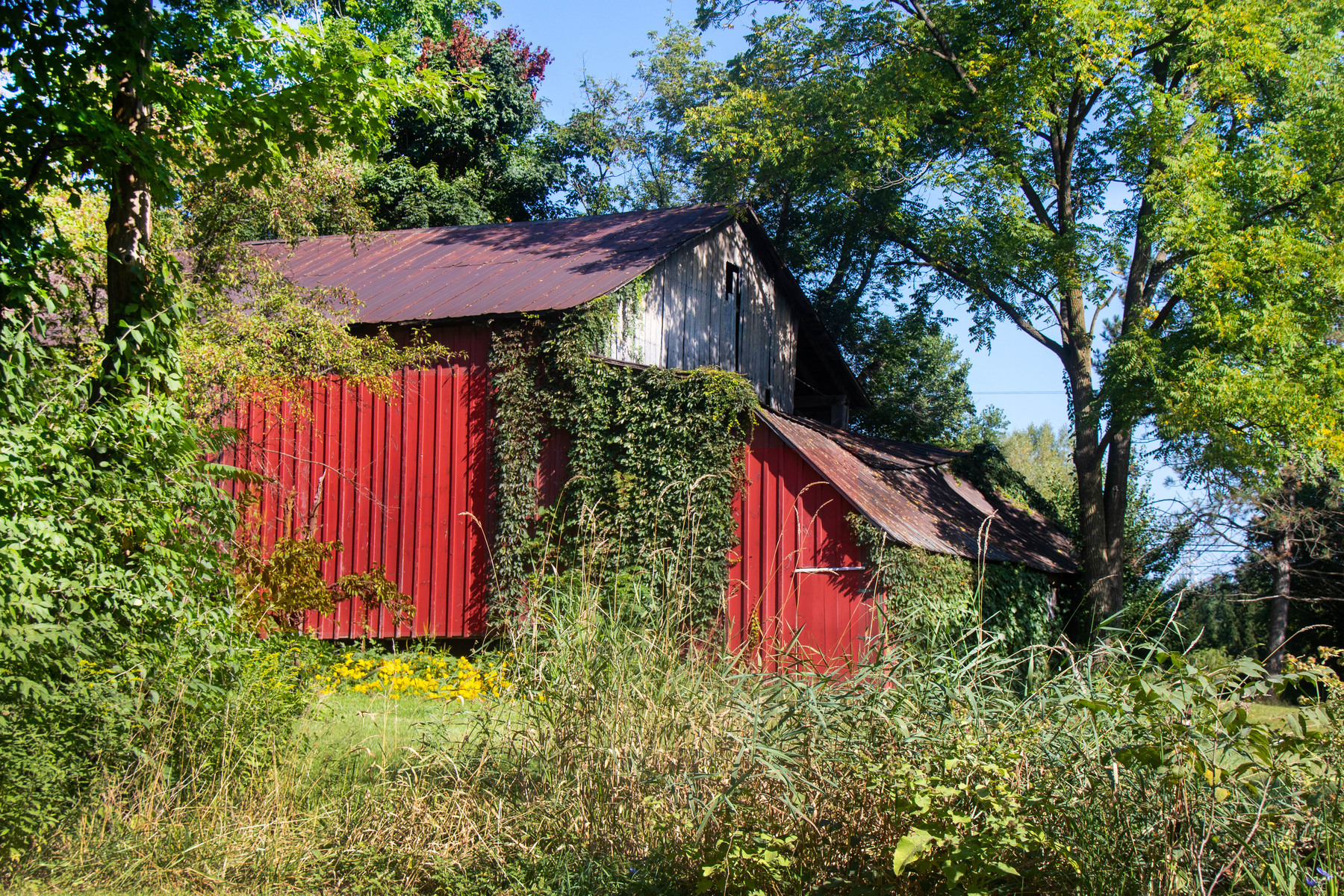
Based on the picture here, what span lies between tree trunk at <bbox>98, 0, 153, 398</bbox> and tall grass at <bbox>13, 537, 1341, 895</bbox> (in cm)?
212

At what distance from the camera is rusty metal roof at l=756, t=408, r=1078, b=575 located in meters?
10.5

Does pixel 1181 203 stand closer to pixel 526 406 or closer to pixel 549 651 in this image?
pixel 526 406

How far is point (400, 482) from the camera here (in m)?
12.4

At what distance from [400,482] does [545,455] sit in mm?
1951

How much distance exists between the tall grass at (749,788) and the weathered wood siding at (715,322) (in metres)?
8.08

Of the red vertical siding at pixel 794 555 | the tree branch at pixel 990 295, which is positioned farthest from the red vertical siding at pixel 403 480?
the tree branch at pixel 990 295

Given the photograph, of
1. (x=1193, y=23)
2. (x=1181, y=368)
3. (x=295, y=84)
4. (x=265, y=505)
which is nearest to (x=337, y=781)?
(x=295, y=84)

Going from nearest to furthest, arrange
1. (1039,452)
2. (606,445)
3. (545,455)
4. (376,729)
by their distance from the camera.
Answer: (376,729), (606,445), (545,455), (1039,452)

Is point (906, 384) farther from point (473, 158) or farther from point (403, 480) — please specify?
point (403, 480)

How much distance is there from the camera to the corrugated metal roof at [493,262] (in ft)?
41.7

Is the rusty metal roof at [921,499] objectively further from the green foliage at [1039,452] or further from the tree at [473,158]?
the green foliage at [1039,452]

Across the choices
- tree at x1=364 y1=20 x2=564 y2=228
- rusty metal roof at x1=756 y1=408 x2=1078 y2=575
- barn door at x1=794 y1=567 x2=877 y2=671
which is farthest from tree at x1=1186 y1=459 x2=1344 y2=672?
tree at x1=364 y1=20 x2=564 y2=228

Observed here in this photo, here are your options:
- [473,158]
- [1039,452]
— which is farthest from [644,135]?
[1039,452]

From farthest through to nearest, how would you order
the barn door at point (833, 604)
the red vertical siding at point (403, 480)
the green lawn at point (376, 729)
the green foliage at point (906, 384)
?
1. the green foliage at point (906, 384)
2. the red vertical siding at point (403, 480)
3. the barn door at point (833, 604)
4. the green lawn at point (376, 729)
